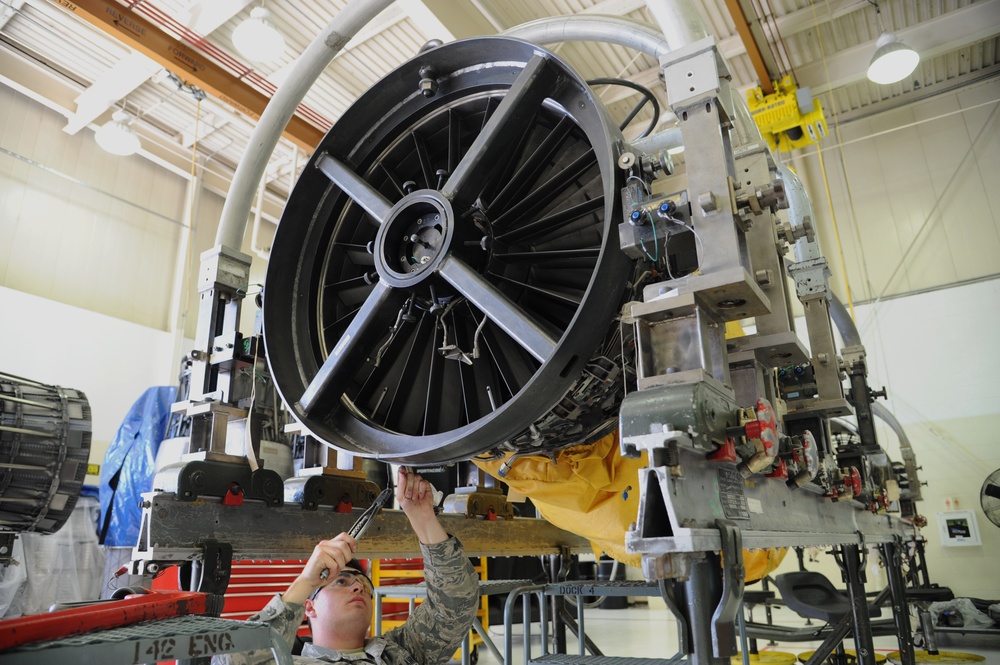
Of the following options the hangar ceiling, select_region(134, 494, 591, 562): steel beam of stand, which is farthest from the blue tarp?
select_region(134, 494, 591, 562): steel beam of stand

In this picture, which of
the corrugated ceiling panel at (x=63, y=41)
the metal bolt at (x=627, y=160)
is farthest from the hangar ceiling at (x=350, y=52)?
the metal bolt at (x=627, y=160)

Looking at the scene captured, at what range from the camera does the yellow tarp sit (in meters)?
2.01

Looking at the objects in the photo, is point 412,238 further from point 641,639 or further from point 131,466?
point 641,639

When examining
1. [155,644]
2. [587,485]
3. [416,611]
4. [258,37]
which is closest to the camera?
[155,644]

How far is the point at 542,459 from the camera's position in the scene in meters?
2.05

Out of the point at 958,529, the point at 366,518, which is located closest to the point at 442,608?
the point at 366,518

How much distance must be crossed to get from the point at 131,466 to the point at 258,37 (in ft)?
12.3

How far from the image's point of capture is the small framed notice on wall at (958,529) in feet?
23.0

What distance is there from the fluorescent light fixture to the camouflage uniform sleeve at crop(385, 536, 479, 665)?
5.39m

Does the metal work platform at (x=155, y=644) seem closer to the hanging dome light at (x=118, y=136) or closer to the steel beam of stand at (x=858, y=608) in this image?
the steel beam of stand at (x=858, y=608)

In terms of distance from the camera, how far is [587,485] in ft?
6.72

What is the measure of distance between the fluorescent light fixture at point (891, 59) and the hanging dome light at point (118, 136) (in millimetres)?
6917

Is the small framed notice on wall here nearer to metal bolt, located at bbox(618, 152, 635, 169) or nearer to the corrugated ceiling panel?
metal bolt, located at bbox(618, 152, 635, 169)

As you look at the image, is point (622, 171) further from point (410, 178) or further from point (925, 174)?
point (925, 174)
